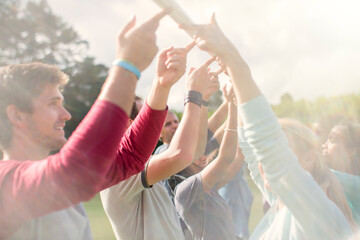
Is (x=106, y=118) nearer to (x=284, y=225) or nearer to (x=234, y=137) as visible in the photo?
(x=284, y=225)

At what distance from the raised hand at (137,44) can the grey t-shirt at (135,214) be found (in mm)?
873

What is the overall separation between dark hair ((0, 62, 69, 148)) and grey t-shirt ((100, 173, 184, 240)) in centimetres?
62

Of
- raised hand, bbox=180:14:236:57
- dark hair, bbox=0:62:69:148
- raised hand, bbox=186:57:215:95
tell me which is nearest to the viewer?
raised hand, bbox=180:14:236:57

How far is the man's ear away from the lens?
4.16 feet

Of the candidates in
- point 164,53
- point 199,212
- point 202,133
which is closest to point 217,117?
point 202,133

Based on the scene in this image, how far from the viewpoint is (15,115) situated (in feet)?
4.18

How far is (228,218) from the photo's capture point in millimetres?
2488

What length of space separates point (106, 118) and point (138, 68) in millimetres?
177

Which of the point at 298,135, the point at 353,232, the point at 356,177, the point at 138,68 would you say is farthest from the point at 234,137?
the point at 138,68

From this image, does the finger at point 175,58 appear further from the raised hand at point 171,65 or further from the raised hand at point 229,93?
the raised hand at point 229,93

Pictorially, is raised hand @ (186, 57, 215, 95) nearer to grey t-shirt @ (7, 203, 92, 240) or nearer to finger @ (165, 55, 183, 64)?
finger @ (165, 55, 183, 64)

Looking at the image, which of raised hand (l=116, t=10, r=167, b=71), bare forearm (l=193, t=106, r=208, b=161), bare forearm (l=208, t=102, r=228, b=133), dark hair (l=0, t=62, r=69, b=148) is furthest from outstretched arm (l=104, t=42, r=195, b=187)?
bare forearm (l=208, t=102, r=228, b=133)

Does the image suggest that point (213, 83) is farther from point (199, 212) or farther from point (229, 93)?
point (199, 212)

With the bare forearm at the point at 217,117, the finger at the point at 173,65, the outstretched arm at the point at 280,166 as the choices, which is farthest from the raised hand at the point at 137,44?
the bare forearm at the point at 217,117
